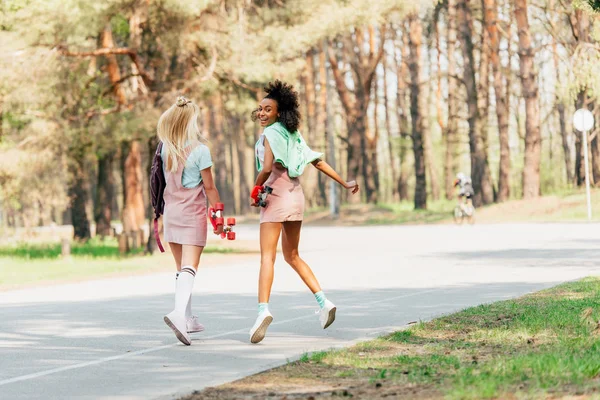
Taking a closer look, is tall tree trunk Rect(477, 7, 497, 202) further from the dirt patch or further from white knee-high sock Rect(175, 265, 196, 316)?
the dirt patch

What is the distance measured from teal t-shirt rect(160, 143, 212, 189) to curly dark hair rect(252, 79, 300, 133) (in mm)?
605

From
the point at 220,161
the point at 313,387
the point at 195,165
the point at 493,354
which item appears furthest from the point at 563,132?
the point at 313,387

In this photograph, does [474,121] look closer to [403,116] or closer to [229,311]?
[403,116]

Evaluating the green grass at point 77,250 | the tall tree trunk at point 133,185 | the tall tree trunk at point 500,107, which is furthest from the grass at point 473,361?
the tall tree trunk at point 500,107

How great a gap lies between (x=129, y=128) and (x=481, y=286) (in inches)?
616

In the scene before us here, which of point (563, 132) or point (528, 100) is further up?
point (528, 100)

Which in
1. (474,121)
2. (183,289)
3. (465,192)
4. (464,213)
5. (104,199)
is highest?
(474,121)

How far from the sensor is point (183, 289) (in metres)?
9.96

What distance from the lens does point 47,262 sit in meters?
29.7

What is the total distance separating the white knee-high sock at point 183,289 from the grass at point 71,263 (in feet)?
33.3

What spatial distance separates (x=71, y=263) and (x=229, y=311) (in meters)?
16.1

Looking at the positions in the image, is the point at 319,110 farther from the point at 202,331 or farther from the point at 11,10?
the point at 202,331

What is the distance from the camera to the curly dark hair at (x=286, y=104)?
10312 millimetres

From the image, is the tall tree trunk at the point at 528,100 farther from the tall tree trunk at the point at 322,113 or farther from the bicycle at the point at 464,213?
the tall tree trunk at the point at 322,113
